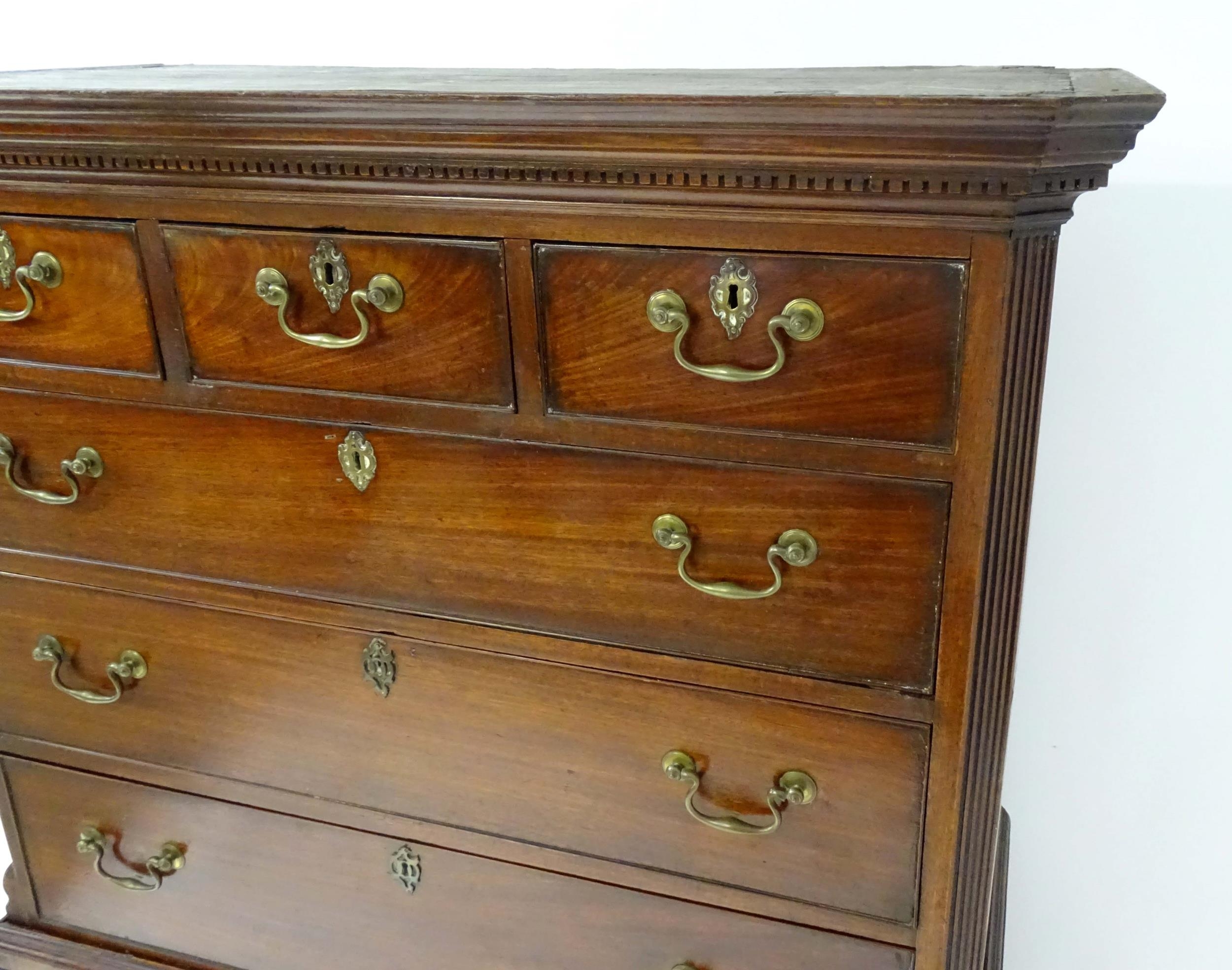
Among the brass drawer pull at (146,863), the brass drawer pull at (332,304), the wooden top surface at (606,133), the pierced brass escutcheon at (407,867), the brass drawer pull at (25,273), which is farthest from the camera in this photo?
the brass drawer pull at (146,863)

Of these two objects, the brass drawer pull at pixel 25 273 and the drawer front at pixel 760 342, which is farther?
the brass drawer pull at pixel 25 273

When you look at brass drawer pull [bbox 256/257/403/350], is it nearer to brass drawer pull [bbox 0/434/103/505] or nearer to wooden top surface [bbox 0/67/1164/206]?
wooden top surface [bbox 0/67/1164/206]

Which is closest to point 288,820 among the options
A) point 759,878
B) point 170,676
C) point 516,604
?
point 170,676

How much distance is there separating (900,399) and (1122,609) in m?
0.75

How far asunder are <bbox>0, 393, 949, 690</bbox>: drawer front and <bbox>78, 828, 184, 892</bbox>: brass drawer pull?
364 millimetres

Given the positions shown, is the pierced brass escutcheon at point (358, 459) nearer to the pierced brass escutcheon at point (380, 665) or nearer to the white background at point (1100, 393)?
the pierced brass escutcheon at point (380, 665)

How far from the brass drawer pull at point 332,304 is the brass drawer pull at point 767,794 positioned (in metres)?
0.48

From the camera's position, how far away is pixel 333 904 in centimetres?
128

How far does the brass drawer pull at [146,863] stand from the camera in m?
1.32

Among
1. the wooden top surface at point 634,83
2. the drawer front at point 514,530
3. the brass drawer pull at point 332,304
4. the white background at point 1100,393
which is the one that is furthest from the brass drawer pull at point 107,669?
the white background at point 1100,393

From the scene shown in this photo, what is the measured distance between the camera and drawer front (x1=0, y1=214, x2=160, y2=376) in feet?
3.46

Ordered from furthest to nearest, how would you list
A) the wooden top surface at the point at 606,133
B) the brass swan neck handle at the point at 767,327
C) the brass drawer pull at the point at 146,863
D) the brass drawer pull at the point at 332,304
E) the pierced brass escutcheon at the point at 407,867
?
the brass drawer pull at the point at 146,863 → the pierced brass escutcheon at the point at 407,867 → the brass drawer pull at the point at 332,304 → the brass swan neck handle at the point at 767,327 → the wooden top surface at the point at 606,133

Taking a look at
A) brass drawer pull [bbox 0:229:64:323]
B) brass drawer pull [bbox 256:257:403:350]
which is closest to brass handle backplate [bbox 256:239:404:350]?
brass drawer pull [bbox 256:257:403:350]

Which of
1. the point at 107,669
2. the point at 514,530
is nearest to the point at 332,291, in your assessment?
the point at 514,530
